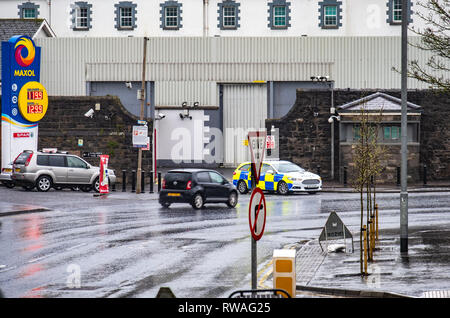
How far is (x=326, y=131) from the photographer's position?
45719 mm

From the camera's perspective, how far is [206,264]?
1689 cm

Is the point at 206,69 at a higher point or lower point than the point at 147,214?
higher

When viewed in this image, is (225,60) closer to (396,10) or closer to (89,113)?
(89,113)

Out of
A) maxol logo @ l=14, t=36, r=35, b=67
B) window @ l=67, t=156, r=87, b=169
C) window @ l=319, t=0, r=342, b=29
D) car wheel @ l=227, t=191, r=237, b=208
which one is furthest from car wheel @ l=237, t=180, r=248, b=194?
window @ l=319, t=0, r=342, b=29

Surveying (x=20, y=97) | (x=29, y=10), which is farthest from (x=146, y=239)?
(x=29, y=10)

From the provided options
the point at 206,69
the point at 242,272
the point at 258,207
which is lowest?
the point at 242,272

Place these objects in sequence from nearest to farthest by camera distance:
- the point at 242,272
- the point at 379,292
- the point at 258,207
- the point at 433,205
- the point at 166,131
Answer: the point at 258,207 < the point at 379,292 < the point at 242,272 < the point at 433,205 < the point at 166,131

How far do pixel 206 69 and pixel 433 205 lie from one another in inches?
951

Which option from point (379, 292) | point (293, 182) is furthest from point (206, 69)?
point (379, 292)

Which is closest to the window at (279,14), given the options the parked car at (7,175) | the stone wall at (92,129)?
the stone wall at (92,129)

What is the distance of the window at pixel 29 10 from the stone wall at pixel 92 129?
65.6 feet

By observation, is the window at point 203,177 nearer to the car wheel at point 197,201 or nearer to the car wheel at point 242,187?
the car wheel at point 197,201

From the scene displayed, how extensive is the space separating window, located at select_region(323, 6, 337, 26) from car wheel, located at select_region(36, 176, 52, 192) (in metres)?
29.6

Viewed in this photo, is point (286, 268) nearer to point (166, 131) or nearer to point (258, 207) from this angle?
point (258, 207)
